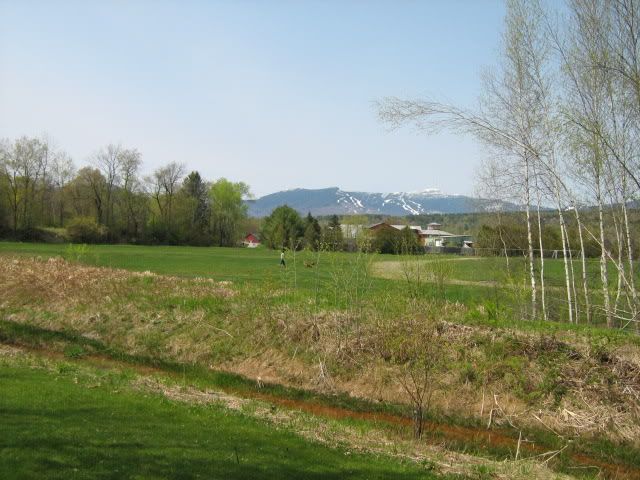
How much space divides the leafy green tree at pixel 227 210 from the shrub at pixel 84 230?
1112 inches

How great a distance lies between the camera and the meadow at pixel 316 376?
868cm

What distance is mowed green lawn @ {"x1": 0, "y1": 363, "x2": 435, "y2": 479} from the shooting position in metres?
6.64

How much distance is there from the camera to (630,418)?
1343 centimetres

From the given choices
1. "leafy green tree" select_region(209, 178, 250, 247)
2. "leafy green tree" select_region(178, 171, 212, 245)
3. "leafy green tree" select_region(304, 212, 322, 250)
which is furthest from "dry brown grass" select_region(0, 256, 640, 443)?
"leafy green tree" select_region(209, 178, 250, 247)

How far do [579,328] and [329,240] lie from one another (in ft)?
26.9

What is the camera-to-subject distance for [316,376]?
17.4 meters

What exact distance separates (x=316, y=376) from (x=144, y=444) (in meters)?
10.1

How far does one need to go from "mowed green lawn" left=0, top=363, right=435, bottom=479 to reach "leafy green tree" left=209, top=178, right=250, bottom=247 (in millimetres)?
105509

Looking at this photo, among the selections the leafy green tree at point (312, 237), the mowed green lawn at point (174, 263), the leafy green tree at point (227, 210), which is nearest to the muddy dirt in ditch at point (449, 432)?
the leafy green tree at point (312, 237)

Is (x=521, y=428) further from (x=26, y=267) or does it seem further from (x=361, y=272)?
(x=26, y=267)

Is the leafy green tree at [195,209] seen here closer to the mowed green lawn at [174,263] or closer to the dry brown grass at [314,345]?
the mowed green lawn at [174,263]

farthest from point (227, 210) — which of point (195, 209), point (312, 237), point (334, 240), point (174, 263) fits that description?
point (334, 240)

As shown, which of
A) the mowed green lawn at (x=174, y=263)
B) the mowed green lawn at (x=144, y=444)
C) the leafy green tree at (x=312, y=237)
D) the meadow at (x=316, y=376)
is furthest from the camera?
the mowed green lawn at (x=174, y=263)

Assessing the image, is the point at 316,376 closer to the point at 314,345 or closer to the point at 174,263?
the point at 314,345
